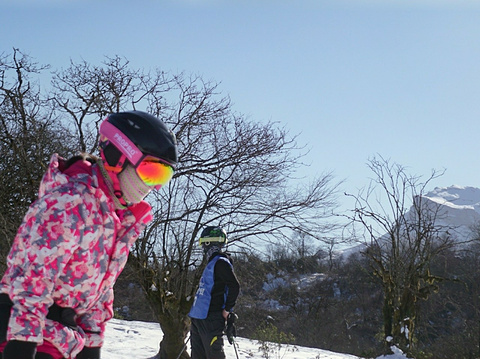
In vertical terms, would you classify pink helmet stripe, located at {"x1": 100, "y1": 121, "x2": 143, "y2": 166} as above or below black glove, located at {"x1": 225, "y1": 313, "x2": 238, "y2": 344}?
above

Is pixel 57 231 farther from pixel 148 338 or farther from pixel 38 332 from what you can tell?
pixel 148 338

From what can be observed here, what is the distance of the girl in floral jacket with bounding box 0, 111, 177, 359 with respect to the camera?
150cm

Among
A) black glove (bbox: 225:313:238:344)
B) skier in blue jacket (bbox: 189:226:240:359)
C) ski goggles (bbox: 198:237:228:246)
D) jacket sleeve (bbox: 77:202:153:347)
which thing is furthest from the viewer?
ski goggles (bbox: 198:237:228:246)

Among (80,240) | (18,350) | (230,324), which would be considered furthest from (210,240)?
(18,350)

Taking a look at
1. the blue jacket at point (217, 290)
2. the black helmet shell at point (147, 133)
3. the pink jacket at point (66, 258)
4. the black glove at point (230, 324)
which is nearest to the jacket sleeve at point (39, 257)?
the pink jacket at point (66, 258)

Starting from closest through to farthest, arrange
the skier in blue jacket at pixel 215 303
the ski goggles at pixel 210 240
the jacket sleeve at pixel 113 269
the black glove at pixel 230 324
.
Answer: the jacket sleeve at pixel 113 269 < the skier in blue jacket at pixel 215 303 < the black glove at pixel 230 324 < the ski goggles at pixel 210 240

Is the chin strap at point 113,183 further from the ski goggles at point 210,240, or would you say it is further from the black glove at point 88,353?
the ski goggles at point 210,240

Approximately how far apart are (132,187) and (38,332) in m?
0.58

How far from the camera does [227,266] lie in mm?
6883

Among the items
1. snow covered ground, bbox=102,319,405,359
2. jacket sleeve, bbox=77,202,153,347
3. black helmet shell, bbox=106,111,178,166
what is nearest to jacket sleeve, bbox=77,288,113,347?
jacket sleeve, bbox=77,202,153,347

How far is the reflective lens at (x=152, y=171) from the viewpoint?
1.86 metres

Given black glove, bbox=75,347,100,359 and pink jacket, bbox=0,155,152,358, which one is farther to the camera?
black glove, bbox=75,347,100,359

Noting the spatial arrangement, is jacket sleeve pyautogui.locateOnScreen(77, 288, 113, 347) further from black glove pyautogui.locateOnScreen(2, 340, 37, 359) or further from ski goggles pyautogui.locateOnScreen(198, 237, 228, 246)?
ski goggles pyautogui.locateOnScreen(198, 237, 228, 246)

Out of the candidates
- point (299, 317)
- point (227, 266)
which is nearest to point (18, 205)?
point (227, 266)
